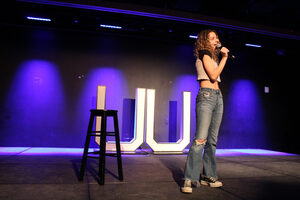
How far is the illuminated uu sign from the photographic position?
4.37 meters

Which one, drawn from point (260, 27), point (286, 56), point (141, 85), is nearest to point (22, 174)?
point (141, 85)

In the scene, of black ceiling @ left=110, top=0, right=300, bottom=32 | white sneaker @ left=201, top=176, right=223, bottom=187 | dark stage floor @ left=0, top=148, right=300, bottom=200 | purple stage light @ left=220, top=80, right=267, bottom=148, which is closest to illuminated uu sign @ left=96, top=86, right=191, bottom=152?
dark stage floor @ left=0, top=148, right=300, bottom=200

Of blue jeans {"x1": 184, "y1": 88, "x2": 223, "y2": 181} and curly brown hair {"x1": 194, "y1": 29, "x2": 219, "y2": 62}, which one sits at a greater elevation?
curly brown hair {"x1": 194, "y1": 29, "x2": 219, "y2": 62}

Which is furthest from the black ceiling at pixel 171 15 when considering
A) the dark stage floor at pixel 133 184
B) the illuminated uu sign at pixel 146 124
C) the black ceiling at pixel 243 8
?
the dark stage floor at pixel 133 184

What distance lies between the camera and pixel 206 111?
1990 millimetres

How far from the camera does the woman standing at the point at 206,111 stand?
197 cm

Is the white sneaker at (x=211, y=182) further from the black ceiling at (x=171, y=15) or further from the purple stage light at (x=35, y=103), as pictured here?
the purple stage light at (x=35, y=103)

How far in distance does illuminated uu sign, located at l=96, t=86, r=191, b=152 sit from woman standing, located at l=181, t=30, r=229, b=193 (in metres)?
2.30

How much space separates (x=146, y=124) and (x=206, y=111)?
8.54 ft

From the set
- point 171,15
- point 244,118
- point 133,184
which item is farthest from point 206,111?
point 244,118

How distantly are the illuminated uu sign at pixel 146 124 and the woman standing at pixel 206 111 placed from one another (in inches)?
90.5

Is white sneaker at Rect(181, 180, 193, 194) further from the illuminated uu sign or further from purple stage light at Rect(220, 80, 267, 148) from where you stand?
purple stage light at Rect(220, 80, 267, 148)

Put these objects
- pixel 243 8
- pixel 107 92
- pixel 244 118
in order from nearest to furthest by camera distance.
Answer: pixel 243 8 < pixel 107 92 < pixel 244 118

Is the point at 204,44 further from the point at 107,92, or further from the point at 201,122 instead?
the point at 107,92
